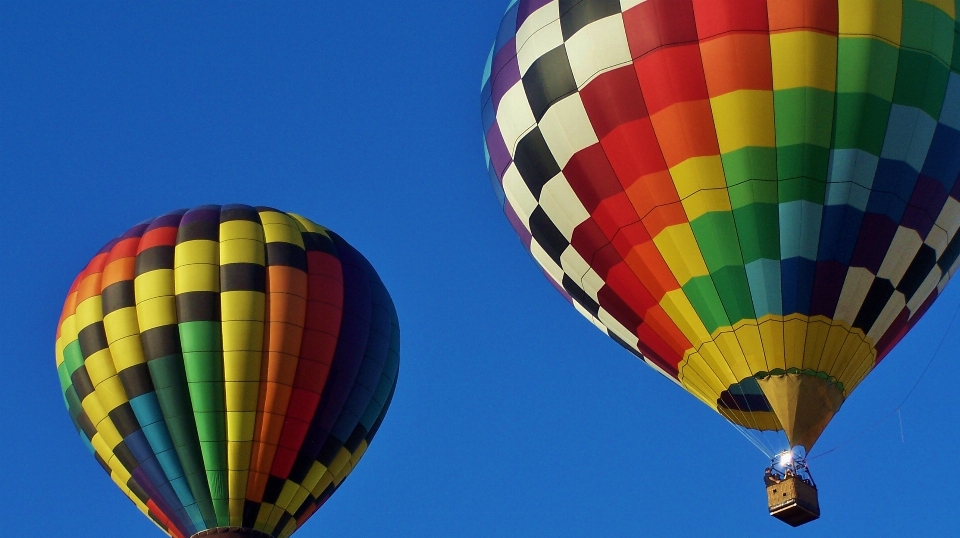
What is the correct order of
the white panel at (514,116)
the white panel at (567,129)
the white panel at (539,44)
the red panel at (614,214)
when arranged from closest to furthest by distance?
the red panel at (614,214) → the white panel at (567,129) → the white panel at (539,44) → the white panel at (514,116)

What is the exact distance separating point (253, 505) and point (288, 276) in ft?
7.65

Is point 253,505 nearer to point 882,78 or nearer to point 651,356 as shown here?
point 651,356

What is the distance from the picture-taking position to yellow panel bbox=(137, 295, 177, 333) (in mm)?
19438

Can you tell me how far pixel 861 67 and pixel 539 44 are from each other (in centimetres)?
277

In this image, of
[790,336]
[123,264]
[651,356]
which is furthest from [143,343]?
[790,336]

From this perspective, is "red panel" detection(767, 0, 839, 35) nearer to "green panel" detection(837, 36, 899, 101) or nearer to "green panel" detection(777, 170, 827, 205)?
"green panel" detection(837, 36, 899, 101)

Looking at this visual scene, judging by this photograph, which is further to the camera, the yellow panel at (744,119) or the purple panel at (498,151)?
the purple panel at (498,151)

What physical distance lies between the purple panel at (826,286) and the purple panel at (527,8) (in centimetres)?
335

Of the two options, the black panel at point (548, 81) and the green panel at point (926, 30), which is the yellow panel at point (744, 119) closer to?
the green panel at point (926, 30)

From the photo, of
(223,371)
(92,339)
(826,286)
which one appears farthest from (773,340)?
(92,339)

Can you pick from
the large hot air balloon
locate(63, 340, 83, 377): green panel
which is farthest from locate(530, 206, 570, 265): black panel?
locate(63, 340, 83, 377): green panel

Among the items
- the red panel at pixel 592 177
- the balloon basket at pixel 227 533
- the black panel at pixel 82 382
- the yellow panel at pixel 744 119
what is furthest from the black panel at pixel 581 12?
the black panel at pixel 82 382

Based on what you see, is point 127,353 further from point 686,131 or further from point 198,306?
point 686,131

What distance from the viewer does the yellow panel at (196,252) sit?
19.9 meters
